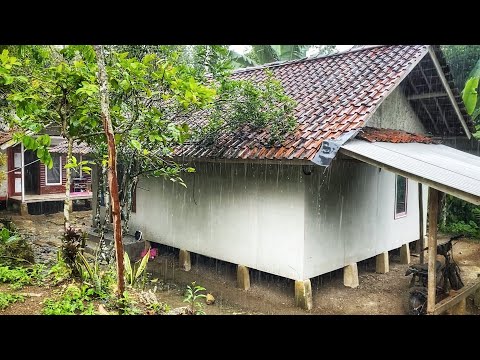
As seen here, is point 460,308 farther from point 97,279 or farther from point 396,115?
point 97,279

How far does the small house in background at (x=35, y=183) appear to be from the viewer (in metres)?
15.3

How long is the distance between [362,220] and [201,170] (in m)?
3.83

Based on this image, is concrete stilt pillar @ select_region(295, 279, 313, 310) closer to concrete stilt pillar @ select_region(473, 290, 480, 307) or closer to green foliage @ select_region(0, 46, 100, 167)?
concrete stilt pillar @ select_region(473, 290, 480, 307)

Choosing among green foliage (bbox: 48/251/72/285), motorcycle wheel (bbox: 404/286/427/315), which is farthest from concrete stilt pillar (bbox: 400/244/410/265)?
green foliage (bbox: 48/251/72/285)

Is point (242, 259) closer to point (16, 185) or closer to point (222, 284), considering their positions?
point (222, 284)

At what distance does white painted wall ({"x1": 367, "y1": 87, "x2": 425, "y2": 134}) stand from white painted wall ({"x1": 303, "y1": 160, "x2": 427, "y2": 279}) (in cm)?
103

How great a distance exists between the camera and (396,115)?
912cm

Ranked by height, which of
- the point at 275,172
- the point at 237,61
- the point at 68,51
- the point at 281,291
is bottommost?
the point at 281,291

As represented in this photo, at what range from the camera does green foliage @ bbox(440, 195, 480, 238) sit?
43.6 feet

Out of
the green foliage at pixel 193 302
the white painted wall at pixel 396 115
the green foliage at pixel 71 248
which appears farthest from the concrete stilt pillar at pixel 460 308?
the green foliage at pixel 71 248

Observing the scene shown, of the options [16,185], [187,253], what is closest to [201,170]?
[187,253]

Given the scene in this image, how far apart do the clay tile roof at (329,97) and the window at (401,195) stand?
312 cm
